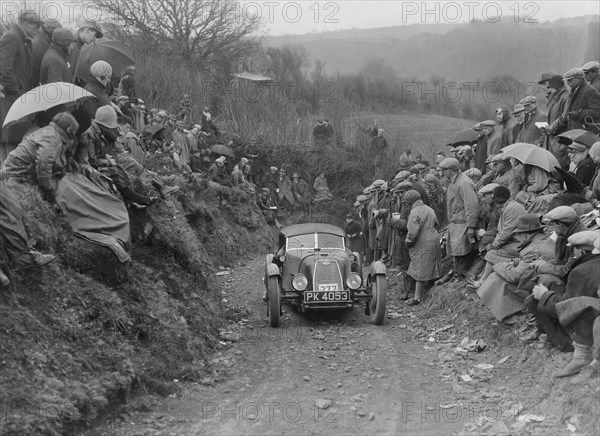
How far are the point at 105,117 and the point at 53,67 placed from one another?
1591 millimetres

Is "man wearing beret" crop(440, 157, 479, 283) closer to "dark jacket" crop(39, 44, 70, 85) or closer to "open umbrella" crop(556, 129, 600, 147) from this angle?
"open umbrella" crop(556, 129, 600, 147)

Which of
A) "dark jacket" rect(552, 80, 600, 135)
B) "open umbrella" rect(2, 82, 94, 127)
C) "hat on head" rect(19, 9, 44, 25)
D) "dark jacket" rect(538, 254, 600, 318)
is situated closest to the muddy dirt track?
→ "dark jacket" rect(538, 254, 600, 318)

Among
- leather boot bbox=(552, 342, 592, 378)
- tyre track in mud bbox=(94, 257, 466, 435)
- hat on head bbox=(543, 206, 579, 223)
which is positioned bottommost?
tyre track in mud bbox=(94, 257, 466, 435)

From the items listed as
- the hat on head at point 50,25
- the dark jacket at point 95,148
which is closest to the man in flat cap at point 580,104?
the dark jacket at point 95,148

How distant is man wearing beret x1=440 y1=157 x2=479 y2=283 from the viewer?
1157cm

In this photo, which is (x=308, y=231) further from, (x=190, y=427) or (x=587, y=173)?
(x=190, y=427)

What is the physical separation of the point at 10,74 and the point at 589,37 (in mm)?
25351

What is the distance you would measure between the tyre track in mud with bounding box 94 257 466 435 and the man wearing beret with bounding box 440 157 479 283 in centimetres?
186

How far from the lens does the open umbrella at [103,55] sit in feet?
41.0

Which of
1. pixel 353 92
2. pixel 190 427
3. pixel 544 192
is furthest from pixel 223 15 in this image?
pixel 190 427

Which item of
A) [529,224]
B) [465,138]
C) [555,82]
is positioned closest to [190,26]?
[465,138]

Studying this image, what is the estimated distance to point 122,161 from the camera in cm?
1133

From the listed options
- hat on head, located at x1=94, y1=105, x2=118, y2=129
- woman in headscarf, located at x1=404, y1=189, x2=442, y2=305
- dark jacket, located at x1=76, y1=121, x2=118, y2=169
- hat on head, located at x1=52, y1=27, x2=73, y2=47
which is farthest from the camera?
woman in headscarf, located at x1=404, y1=189, x2=442, y2=305

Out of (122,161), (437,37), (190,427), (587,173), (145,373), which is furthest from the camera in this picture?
(437,37)
